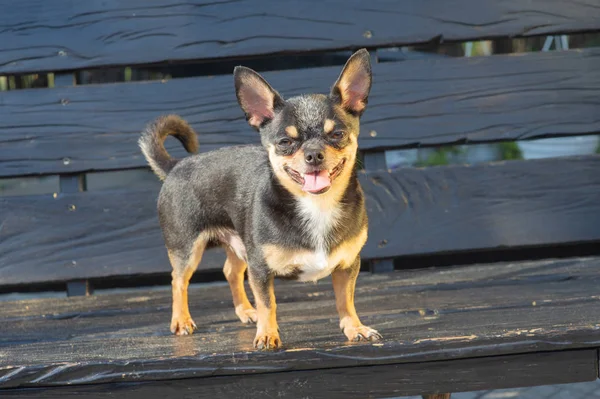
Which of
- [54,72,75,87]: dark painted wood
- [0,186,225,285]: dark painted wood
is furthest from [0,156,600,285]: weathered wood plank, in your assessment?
[54,72,75,87]: dark painted wood

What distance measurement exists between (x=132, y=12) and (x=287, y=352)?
222 cm

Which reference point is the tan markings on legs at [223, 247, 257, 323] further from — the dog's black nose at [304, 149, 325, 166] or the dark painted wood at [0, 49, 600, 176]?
the dark painted wood at [0, 49, 600, 176]

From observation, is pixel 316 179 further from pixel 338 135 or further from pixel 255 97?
pixel 255 97

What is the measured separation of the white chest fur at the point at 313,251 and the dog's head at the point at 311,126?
69mm

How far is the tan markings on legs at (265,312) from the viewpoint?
2.29m

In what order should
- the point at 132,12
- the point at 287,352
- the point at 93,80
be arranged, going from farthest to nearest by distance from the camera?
the point at 93,80 → the point at 132,12 → the point at 287,352

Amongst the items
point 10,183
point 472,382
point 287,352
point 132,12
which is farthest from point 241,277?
point 10,183

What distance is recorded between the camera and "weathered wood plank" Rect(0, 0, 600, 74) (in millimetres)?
3746

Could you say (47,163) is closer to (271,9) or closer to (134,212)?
(134,212)

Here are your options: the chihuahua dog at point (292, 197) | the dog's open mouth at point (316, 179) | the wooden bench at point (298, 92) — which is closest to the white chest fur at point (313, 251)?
the chihuahua dog at point (292, 197)

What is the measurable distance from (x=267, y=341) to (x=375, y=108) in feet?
5.91

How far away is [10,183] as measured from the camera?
5098 millimetres

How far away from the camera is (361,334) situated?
2305mm

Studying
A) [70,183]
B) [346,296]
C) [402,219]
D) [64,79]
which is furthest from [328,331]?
[64,79]
